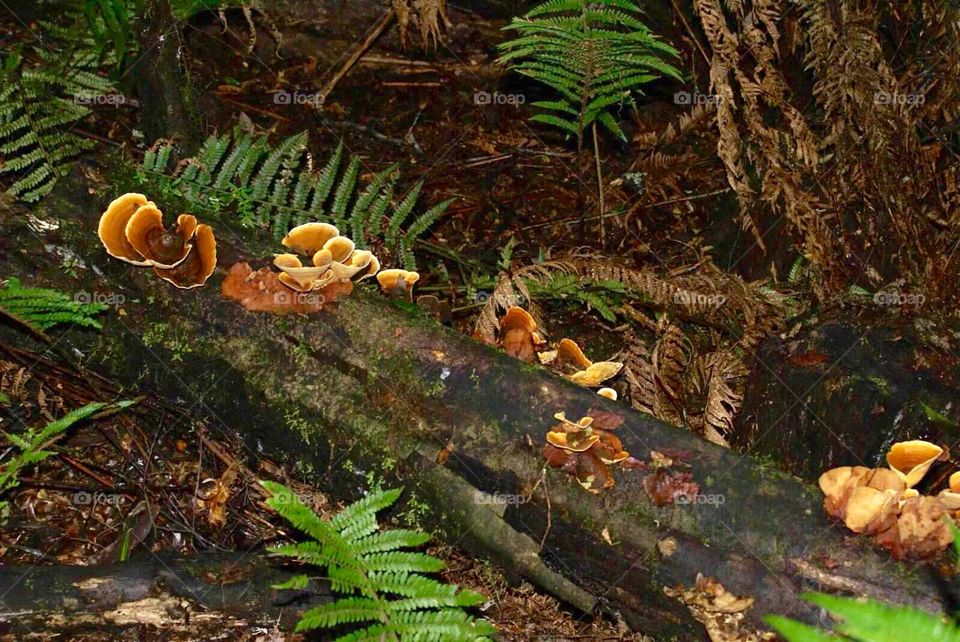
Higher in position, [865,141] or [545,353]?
[865,141]

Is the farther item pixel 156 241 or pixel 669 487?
pixel 156 241

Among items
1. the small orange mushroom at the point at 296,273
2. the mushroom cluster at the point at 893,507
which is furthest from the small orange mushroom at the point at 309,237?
the mushroom cluster at the point at 893,507

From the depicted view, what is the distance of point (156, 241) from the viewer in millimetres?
4383

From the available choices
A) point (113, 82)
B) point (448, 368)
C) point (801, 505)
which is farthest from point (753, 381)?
point (113, 82)

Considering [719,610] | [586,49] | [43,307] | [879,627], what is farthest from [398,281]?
[879,627]

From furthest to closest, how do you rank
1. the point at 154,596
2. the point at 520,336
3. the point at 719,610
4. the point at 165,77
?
the point at 165,77 < the point at 520,336 < the point at 154,596 < the point at 719,610

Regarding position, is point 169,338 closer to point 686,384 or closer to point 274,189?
point 274,189

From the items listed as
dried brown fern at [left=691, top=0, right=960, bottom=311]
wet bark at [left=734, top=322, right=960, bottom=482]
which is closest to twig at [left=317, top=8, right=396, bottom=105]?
dried brown fern at [left=691, top=0, right=960, bottom=311]

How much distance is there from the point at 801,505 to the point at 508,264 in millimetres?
2801

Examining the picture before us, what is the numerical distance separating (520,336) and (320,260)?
1.15 metres

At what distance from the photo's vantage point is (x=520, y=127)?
7449mm

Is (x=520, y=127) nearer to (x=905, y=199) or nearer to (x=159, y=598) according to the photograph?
(x=905, y=199)

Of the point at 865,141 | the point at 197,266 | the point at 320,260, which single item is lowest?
the point at 197,266

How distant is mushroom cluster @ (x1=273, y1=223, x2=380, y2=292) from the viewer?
4156mm
